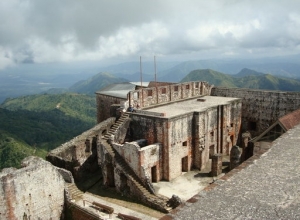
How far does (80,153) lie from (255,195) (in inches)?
642

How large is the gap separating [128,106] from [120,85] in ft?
41.2

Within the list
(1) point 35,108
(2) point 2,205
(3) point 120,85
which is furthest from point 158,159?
(1) point 35,108

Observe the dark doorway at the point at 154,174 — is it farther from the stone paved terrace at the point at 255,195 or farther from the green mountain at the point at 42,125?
the green mountain at the point at 42,125

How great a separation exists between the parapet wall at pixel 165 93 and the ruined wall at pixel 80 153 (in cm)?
248

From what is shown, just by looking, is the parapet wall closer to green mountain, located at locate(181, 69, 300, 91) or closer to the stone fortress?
the stone fortress

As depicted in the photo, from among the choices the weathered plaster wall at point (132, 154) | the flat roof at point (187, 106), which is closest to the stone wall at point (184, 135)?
the flat roof at point (187, 106)

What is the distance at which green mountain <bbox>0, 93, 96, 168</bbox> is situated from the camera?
46750 mm

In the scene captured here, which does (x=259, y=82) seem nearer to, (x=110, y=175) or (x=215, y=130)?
(x=215, y=130)

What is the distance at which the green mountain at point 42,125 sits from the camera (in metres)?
46.8

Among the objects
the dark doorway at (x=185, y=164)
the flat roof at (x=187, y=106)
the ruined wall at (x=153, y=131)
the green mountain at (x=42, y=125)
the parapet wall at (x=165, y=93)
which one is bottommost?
the green mountain at (x=42, y=125)

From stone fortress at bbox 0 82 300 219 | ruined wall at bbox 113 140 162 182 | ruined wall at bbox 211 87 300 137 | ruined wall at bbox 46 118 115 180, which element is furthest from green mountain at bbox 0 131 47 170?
ruined wall at bbox 211 87 300 137

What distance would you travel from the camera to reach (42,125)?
70.6 m

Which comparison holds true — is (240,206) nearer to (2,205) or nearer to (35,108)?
(2,205)

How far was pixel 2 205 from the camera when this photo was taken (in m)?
15.0
